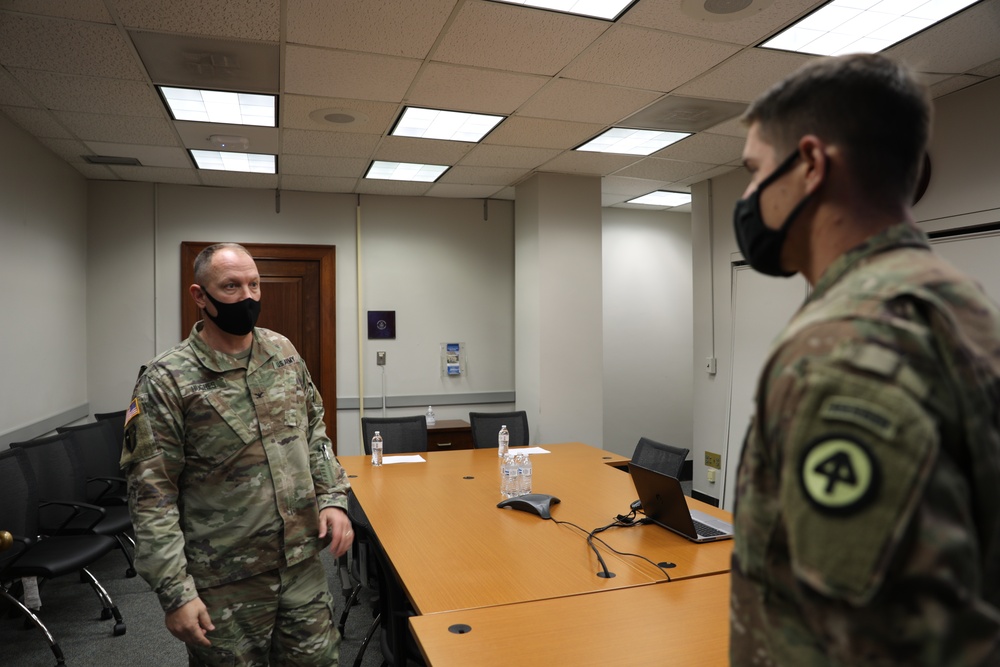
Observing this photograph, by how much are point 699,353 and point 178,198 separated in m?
4.79

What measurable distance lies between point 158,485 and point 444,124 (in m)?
3.01

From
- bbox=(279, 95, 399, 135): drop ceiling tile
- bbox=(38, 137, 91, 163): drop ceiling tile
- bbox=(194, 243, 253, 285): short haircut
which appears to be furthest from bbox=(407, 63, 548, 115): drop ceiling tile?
bbox=(38, 137, 91, 163): drop ceiling tile

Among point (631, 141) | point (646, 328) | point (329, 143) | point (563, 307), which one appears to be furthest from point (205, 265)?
point (646, 328)

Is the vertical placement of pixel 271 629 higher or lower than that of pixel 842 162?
lower

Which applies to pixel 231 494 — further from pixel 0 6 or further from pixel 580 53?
pixel 580 53

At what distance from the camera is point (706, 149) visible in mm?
4801

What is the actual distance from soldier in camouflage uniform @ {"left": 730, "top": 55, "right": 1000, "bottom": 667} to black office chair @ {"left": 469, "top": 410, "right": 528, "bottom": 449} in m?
4.09

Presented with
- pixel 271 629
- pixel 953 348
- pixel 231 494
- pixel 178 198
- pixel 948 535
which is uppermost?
pixel 178 198

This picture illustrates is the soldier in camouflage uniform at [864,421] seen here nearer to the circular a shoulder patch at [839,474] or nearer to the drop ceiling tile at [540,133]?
the circular a shoulder patch at [839,474]

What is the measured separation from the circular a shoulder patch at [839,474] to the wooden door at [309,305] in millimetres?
5759

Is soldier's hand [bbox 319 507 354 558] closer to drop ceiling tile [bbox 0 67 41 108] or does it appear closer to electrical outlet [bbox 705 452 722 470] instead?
drop ceiling tile [bbox 0 67 41 108]

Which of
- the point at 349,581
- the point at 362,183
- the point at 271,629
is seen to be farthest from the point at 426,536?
the point at 362,183

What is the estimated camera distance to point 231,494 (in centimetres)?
194

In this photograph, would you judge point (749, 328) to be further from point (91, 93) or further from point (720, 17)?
point (91, 93)
